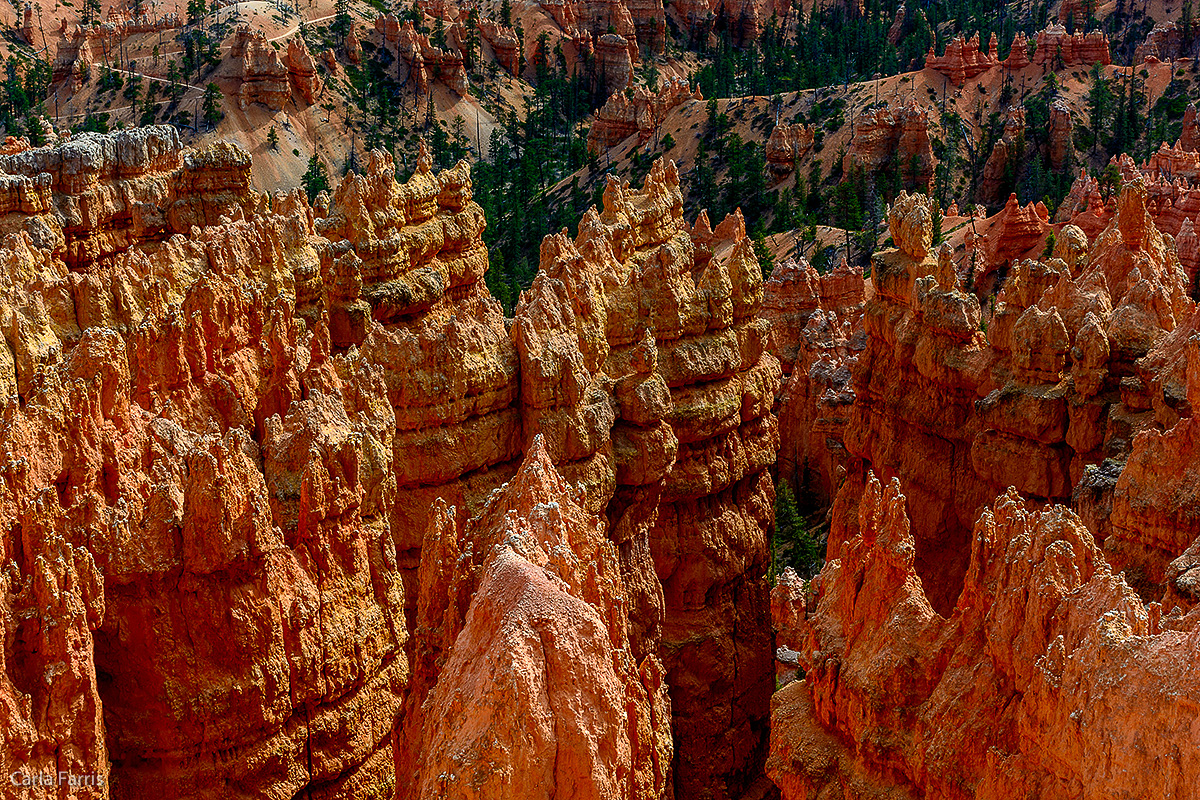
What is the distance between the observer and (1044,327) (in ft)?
66.8

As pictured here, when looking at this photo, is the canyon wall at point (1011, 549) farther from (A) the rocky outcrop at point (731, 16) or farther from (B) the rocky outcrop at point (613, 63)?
(A) the rocky outcrop at point (731, 16)

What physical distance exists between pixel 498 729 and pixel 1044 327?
574 inches

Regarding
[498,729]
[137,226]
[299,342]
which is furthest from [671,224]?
[498,729]

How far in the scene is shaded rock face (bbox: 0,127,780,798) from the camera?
10.0 m

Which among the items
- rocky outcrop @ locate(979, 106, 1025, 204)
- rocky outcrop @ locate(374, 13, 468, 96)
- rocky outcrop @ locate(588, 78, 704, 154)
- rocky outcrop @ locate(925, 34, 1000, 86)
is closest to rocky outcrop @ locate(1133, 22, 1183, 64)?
rocky outcrop @ locate(925, 34, 1000, 86)

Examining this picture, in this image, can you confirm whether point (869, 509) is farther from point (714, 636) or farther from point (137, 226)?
point (137, 226)

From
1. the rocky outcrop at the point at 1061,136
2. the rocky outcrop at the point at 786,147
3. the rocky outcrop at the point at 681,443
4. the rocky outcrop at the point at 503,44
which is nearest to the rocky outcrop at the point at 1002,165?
the rocky outcrop at the point at 1061,136

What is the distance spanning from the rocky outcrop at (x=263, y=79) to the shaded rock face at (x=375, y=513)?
74.7m

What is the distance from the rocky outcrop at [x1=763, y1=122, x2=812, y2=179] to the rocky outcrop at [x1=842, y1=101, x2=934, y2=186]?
3.91 metres

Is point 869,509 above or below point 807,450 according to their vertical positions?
above

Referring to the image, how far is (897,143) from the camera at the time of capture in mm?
81062

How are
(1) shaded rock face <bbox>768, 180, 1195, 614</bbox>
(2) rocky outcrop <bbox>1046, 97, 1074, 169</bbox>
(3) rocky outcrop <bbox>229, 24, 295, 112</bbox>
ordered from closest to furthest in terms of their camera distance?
(1) shaded rock face <bbox>768, 180, 1195, 614</bbox>, (2) rocky outcrop <bbox>1046, 97, 1074, 169</bbox>, (3) rocky outcrop <bbox>229, 24, 295, 112</bbox>

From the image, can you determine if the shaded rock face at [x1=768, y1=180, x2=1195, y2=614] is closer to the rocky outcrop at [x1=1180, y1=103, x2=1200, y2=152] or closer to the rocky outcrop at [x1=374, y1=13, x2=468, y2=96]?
the rocky outcrop at [x1=1180, y1=103, x2=1200, y2=152]

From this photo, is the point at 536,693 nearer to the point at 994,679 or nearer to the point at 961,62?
the point at 994,679
